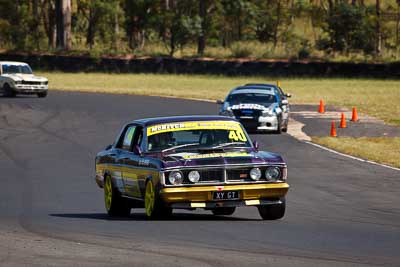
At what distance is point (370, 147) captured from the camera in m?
29.7

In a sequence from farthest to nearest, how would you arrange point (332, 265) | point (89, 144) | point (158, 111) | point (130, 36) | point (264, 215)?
point (130, 36) < point (158, 111) < point (89, 144) < point (264, 215) < point (332, 265)

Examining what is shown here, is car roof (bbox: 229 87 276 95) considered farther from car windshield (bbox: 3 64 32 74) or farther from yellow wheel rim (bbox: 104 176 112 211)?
yellow wheel rim (bbox: 104 176 112 211)

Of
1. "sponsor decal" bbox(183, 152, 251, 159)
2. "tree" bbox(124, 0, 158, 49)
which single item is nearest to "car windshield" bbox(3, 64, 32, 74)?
"tree" bbox(124, 0, 158, 49)

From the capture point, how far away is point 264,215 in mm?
15023

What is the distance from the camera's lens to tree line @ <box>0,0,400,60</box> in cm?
7850

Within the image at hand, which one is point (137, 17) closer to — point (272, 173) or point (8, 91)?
point (8, 91)

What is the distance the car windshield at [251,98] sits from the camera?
35531mm

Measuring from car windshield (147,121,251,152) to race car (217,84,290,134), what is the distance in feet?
62.2

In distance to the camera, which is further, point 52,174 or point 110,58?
point 110,58

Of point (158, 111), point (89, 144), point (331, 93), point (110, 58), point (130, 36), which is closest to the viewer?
point (89, 144)

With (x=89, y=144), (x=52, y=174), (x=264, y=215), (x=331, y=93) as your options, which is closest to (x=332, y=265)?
(x=264, y=215)

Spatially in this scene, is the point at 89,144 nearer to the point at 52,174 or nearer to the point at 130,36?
the point at 52,174

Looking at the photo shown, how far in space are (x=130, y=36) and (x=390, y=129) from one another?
5082cm

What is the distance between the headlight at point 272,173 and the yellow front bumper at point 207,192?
138 millimetres
